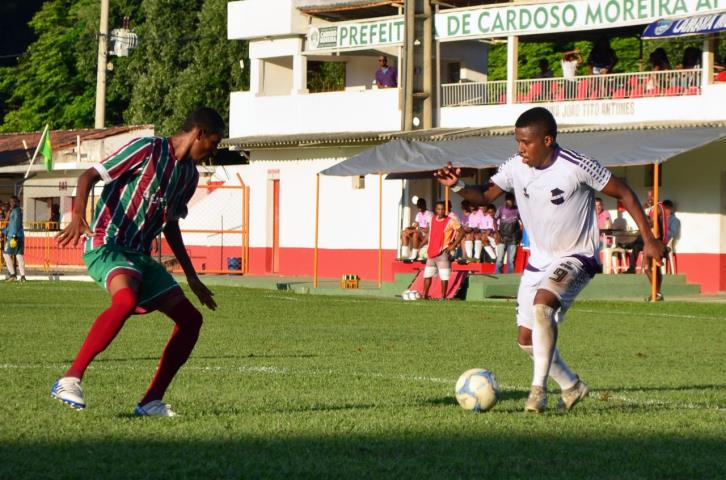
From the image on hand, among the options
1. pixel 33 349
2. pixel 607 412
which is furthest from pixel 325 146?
pixel 607 412

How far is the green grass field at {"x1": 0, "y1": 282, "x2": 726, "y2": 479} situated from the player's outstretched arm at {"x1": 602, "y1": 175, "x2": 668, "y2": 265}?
1085 millimetres

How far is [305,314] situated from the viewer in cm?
2412

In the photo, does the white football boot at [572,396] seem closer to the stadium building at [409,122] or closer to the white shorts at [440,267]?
the white shorts at [440,267]

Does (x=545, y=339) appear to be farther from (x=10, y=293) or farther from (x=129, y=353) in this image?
(x=10, y=293)

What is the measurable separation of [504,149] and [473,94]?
6.82m

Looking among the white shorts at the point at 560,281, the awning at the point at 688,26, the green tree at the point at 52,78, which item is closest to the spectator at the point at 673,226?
the awning at the point at 688,26

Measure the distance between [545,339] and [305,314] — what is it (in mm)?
14407

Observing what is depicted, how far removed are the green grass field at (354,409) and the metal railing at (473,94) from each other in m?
A: 19.7

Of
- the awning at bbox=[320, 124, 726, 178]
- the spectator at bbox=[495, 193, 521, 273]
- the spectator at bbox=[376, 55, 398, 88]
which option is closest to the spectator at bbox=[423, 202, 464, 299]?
the awning at bbox=[320, 124, 726, 178]

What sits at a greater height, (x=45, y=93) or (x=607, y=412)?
(x=45, y=93)

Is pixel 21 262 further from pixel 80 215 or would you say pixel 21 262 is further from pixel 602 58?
pixel 80 215

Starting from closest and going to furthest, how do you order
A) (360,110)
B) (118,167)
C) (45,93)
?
(118,167) < (360,110) < (45,93)

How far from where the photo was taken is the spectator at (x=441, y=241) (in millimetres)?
28438

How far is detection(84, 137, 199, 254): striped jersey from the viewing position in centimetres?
942
